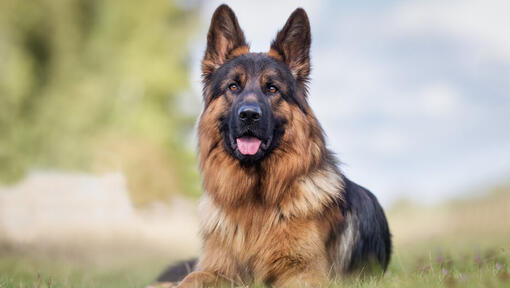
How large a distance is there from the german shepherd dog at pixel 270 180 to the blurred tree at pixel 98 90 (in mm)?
14782

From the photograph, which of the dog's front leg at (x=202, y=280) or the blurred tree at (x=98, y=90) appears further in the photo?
the blurred tree at (x=98, y=90)

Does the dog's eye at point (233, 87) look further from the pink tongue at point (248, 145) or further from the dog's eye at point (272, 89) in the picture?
the pink tongue at point (248, 145)

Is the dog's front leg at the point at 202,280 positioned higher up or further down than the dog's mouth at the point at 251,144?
further down

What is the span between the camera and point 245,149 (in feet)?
14.6

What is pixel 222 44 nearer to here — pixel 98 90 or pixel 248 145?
pixel 248 145

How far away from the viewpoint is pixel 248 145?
14.6ft

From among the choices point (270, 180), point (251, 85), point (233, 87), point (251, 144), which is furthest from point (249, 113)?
point (270, 180)

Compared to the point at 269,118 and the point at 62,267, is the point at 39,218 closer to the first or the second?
the point at 62,267

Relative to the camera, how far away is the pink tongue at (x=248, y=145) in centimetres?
444

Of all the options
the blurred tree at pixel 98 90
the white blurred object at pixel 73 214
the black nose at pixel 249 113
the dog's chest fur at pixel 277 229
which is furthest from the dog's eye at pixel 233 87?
the blurred tree at pixel 98 90

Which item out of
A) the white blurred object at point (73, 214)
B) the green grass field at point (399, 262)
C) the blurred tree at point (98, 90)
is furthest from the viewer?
the blurred tree at point (98, 90)

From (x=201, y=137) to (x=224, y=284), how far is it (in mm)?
1405

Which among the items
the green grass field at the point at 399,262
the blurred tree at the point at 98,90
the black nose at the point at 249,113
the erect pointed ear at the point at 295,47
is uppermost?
the blurred tree at the point at 98,90

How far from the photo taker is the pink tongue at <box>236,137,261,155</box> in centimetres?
444
